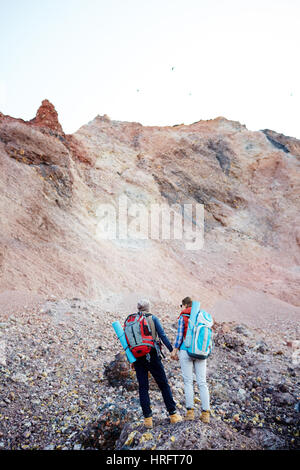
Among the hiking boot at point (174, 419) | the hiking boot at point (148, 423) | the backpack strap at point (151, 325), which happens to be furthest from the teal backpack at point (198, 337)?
the hiking boot at point (148, 423)

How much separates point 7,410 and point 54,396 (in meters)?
0.77

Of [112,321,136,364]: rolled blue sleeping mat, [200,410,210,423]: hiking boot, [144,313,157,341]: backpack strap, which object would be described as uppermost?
[144,313,157,341]: backpack strap

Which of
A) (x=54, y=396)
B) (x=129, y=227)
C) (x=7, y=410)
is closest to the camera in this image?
(x=7, y=410)

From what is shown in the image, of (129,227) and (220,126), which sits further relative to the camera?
(220,126)

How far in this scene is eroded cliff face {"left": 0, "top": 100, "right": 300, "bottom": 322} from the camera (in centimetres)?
1288

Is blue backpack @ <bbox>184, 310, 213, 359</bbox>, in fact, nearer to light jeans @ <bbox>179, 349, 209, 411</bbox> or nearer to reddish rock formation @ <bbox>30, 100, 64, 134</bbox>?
light jeans @ <bbox>179, 349, 209, 411</bbox>

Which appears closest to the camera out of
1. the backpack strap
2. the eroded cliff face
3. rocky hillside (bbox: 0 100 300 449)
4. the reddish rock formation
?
the backpack strap

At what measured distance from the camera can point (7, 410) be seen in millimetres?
4680

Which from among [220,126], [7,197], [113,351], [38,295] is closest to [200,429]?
[113,351]

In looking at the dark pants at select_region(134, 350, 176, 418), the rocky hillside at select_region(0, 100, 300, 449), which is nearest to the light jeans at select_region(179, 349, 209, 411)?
the dark pants at select_region(134, 350, 176, 418)

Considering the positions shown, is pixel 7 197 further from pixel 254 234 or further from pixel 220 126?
pixel 220 126

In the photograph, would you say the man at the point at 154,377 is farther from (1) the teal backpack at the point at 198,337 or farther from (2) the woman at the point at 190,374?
(1) the teal backpack at the point at 198,337

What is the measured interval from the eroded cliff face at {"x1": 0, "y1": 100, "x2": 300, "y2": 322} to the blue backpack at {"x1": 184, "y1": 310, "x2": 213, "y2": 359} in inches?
305

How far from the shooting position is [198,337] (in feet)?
13.0
